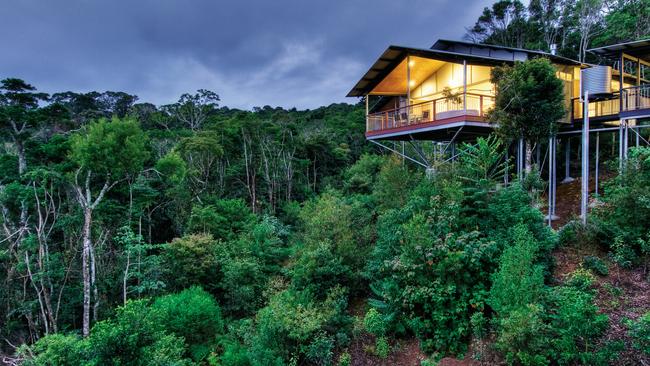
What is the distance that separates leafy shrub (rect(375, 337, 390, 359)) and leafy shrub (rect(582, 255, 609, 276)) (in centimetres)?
507

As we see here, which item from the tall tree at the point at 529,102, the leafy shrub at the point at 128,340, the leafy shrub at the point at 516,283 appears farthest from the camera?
the tall tree at the point at 529,102

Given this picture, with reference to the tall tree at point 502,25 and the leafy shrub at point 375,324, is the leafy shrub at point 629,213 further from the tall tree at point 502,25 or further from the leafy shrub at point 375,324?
the tall tree at point 502,25

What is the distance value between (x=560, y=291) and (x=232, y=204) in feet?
57.2

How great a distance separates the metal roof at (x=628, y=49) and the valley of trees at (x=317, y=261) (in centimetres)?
352

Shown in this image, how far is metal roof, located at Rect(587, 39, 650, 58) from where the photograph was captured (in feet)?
36.2

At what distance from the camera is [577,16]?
25.7 m

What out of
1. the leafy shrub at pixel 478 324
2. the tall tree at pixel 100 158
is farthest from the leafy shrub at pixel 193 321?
the leafy shrub at pixel 478 324

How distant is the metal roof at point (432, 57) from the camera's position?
12422 millimetres

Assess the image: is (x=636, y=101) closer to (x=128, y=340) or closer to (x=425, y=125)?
(x=425, y=125)

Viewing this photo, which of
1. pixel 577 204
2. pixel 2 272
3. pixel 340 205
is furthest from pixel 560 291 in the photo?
pixel 2 272

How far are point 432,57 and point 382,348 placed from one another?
1027cm

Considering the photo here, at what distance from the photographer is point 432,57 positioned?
512 inches

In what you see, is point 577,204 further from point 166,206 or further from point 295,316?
point 166,206

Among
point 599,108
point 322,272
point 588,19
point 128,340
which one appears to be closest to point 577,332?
point 322,272
